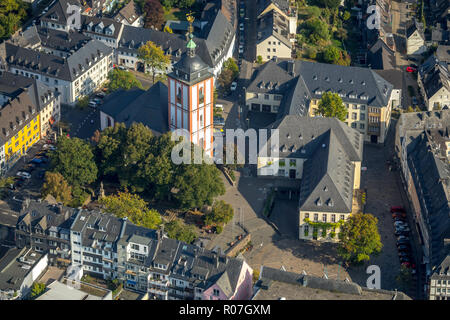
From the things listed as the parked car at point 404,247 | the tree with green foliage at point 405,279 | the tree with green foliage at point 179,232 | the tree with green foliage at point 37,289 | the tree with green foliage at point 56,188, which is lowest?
the tree with green foliage at point 37,289

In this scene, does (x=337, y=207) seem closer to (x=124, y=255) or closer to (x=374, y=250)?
(x=374, y=250)

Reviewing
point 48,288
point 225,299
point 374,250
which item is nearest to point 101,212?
point 48,288

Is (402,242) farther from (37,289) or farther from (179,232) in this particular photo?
(37,289)

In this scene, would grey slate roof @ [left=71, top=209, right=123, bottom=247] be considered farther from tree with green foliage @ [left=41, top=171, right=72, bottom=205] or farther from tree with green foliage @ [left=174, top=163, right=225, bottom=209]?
tree with green foliage @ [left=174, top=163, right=225, bottom=209]

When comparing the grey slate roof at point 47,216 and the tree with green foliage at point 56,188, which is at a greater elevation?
the tree with green foliage at point 56,188

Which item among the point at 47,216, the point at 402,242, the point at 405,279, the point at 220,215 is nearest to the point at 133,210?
the point at 47,216

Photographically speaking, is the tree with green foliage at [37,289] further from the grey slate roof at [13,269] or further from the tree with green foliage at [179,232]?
the tree with green foliage at [179,232]

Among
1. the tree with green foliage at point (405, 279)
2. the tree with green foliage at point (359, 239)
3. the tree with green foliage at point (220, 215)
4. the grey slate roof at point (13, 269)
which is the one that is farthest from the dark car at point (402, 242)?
the grey slate roof at point (13, 269)

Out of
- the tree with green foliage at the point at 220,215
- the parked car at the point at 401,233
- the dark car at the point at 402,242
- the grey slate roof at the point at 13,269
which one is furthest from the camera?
the parked car at the point at 401,233
